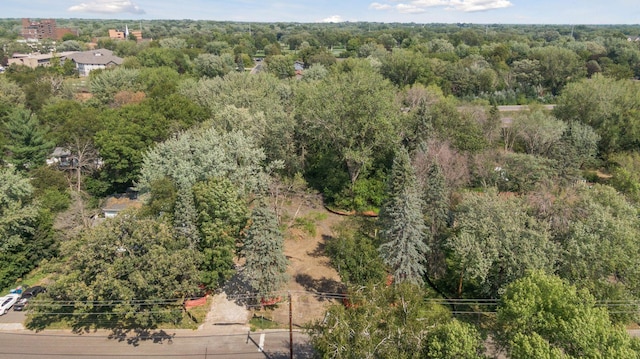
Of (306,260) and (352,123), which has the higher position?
(352,123)

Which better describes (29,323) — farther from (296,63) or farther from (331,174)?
(296,63)

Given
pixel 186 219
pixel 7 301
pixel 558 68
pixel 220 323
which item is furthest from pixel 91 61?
pixel 558 68

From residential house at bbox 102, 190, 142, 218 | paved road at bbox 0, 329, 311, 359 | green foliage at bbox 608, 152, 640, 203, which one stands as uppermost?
green foliage at bbox 608, 152, 640, 203

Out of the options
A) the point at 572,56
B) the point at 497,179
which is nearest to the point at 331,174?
the point at 497,179

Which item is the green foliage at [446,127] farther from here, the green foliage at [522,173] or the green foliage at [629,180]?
the green foliage at [629,180]

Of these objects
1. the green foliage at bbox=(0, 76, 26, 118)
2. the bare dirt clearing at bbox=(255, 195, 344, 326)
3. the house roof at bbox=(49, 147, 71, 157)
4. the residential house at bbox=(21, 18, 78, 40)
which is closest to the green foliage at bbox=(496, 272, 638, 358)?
the bare dirt clearing at bbox=(255, 195, 344, 326)

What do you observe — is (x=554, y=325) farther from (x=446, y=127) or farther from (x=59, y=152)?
(x=59, y=152)

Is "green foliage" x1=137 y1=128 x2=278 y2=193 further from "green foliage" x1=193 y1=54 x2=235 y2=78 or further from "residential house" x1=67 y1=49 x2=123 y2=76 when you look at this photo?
"residential house" x1=67 y1=49 x2=123 y2=76
